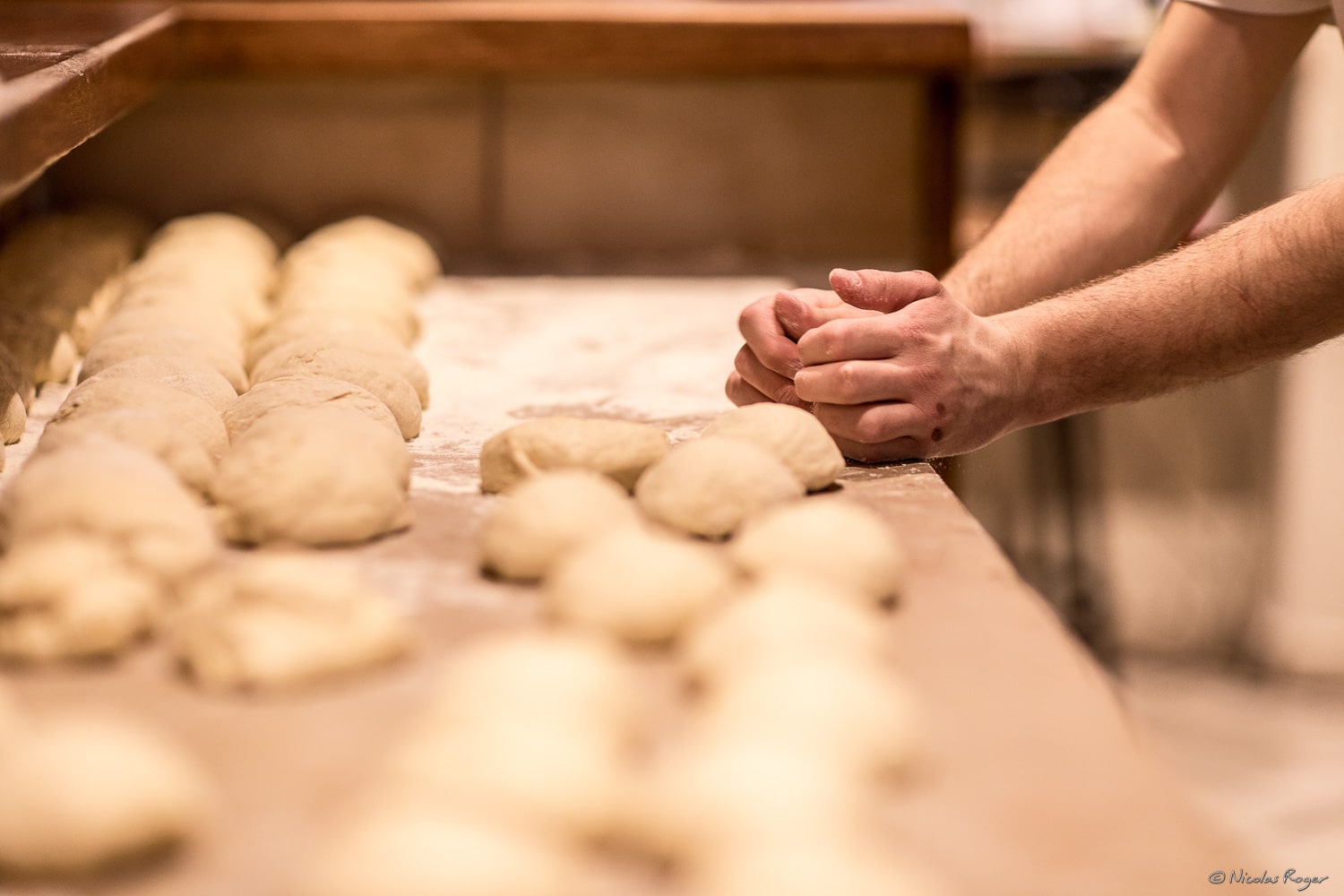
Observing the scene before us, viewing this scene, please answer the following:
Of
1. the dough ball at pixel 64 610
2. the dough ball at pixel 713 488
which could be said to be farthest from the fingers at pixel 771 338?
the dough ball at pixel 64 610

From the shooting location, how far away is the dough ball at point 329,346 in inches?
64.8

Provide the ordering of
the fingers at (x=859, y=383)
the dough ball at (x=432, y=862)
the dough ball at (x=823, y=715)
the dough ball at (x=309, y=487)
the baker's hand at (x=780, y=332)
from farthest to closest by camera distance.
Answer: the baker's hand at (x=780, y=332) < the fingers at (x=859, y=383) < the dough ball at (x=309, y=487) < the dough ball at (x=823, y=715) < the dough ball at (x=432, y=862)

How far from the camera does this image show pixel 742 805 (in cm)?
74

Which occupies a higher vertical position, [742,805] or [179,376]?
[179,376]

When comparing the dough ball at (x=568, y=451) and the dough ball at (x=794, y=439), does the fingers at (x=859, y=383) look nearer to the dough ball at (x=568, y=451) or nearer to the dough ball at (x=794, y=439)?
the dough ball at (x=794, y=439)

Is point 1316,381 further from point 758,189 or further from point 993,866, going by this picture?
point 993,866

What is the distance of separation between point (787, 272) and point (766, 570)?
1631 mm

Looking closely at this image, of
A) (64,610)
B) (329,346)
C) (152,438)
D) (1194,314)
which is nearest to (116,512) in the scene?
(64,610)

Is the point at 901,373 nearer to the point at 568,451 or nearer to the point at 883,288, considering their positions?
the point at 883,288

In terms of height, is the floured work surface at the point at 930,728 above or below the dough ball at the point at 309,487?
below

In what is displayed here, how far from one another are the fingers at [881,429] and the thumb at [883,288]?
0.13m

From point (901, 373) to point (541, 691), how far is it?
0.73 meters

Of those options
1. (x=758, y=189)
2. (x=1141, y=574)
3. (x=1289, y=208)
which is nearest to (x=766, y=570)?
(x=1289, y=208)

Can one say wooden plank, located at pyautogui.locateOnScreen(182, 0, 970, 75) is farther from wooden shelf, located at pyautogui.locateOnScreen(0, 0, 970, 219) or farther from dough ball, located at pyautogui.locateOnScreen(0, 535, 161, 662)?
dough ball, located at pyautogui.locateOnScreen(0, 535, 161, 662)
